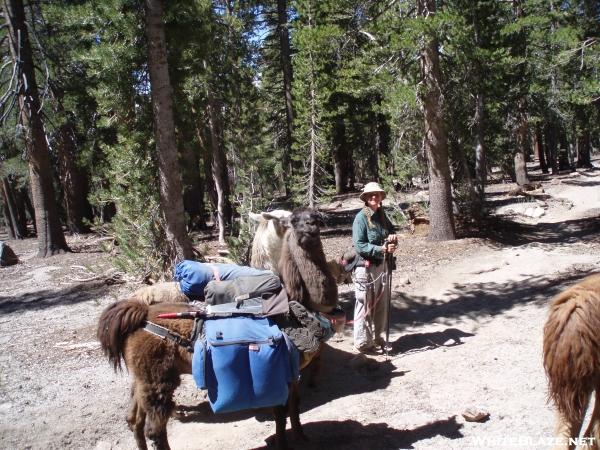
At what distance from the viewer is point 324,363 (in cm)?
633

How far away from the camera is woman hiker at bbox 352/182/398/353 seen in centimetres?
610

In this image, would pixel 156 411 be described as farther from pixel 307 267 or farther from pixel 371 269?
pixel 371 269

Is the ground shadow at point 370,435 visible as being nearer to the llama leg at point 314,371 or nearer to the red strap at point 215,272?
the llama leg at point 314,371

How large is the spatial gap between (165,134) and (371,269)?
395 centimetres

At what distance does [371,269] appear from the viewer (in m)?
6.32

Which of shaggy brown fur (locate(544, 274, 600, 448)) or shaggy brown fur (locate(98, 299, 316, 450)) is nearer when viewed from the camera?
shaggy brown fur (locate(544, 274, 600, 448))

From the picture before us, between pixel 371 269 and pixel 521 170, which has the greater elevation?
pixel 521 170

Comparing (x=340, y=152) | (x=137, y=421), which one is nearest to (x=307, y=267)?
(x=137, y=421)

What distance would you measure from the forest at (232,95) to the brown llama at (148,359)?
12.9 feet

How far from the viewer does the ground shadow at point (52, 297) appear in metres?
10.1

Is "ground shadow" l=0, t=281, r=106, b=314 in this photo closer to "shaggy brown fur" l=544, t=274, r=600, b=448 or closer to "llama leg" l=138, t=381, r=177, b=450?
"llama leg" l=138, t=381, r=177, b=450

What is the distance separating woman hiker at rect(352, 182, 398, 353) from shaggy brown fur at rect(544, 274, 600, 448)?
8.90ft

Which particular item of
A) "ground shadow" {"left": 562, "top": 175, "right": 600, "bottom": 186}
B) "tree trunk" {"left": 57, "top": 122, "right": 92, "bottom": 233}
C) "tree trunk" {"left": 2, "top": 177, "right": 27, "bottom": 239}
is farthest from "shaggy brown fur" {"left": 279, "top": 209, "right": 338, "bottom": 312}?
"tree trunk" {"left": 2, "top": 177, "right": 27, "bottom": 239}

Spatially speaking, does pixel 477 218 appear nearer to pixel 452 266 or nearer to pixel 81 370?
pixel 452 266
